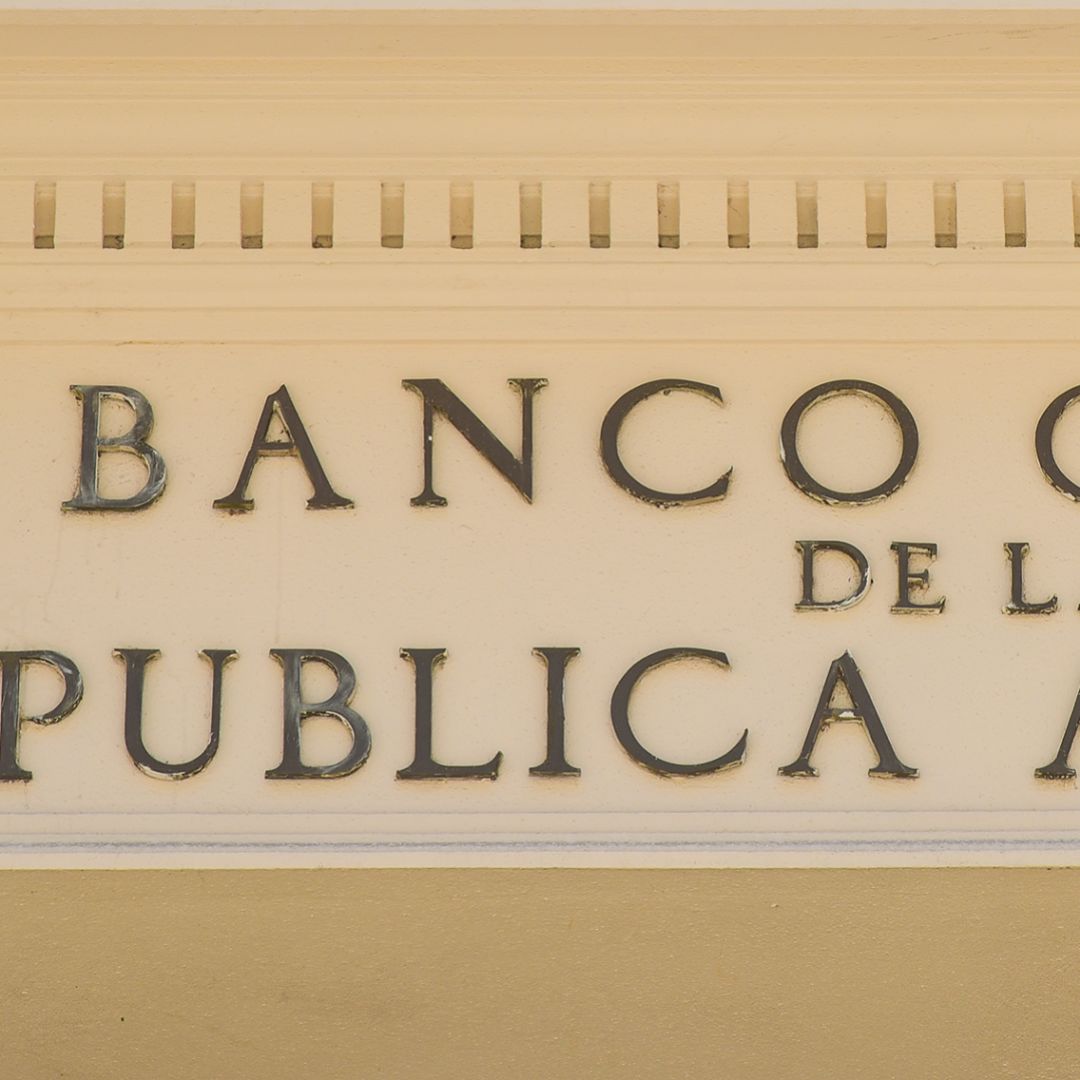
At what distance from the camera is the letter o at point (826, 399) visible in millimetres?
5172

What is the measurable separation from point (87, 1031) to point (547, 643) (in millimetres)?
1161

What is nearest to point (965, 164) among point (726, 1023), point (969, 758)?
point (969, 758)

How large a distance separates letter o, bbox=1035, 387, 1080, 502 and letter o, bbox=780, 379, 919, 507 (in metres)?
0.24

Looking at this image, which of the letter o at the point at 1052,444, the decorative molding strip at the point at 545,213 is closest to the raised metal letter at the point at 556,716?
the decorative molding strip at the point at 545,213

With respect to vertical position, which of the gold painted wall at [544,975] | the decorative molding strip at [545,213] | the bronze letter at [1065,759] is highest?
the decorative molding strip at [545,213]

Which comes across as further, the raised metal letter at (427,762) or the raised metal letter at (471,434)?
the raised metal letter at (471,434)

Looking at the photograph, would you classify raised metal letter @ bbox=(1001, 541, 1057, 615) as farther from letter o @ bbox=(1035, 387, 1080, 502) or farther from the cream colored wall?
the cream colored wall

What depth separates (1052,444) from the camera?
5211mm

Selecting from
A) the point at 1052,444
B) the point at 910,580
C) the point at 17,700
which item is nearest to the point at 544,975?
the point at 910,580

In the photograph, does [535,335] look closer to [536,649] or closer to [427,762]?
[536,649]

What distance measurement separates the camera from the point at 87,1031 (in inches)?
203

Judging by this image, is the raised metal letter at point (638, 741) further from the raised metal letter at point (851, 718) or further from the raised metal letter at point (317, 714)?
the raised metal letter at point (317, 714)

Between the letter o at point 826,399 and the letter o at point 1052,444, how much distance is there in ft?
0.79

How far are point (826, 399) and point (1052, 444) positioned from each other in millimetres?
448
